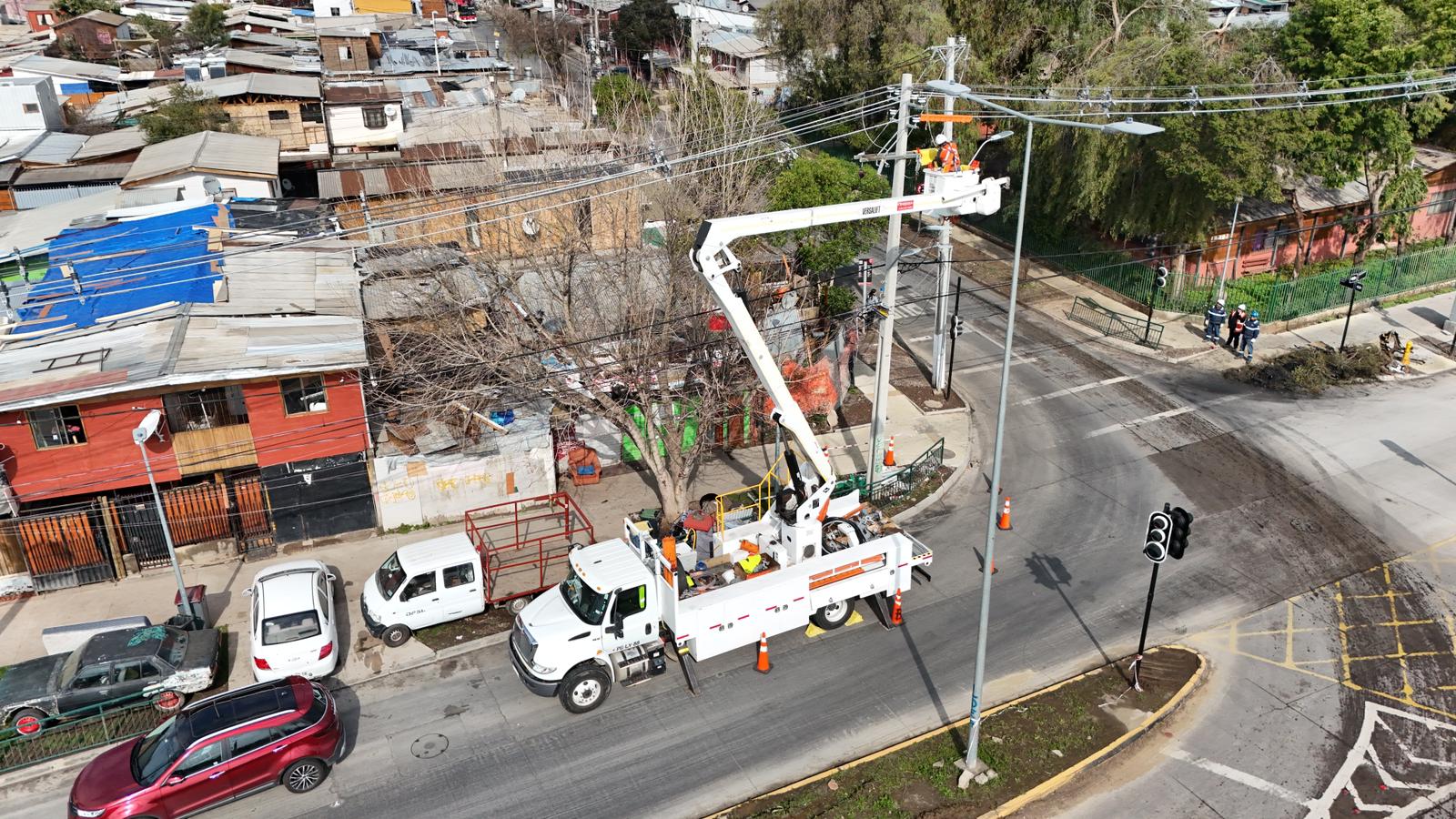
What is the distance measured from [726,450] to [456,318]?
28.6ft

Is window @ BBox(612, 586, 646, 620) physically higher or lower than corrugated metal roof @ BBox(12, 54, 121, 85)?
lower

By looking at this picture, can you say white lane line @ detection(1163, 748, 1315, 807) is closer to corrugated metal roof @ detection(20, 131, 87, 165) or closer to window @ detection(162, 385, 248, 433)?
window @ detection(162, 385, 248, 433)

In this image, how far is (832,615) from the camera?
63.2ft

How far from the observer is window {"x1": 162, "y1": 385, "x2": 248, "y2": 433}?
2189 centimetres

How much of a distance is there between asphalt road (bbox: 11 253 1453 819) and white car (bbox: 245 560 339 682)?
1.10 meters

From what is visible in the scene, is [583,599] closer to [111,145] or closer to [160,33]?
[111,145]

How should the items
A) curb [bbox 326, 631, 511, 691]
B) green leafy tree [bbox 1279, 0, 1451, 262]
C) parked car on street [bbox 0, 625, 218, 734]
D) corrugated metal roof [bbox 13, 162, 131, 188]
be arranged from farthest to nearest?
corrugated metal roof [bbox 13, 162, 131, 188] < green leafy tree [bbox 1279, 0, 1451, 262] < curb [bbox 326, 631, 511, 691] < parked car on street [bbox 0, 625, 218, 734]

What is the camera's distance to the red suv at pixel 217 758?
14.5 metres

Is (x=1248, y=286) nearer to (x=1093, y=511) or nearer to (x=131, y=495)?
(x=1093, y=511)

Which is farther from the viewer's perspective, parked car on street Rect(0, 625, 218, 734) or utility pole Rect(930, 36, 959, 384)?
utility pole Rect(930, 36, 959, 384)

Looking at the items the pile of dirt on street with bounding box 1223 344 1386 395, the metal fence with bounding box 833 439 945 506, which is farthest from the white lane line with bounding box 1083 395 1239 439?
the metal fence with bounding box 833 439 945 506

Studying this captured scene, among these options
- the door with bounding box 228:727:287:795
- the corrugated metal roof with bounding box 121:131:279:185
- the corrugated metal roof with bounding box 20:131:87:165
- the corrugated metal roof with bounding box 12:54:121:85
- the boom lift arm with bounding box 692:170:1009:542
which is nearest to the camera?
the door with bounding box 228:727:287:795

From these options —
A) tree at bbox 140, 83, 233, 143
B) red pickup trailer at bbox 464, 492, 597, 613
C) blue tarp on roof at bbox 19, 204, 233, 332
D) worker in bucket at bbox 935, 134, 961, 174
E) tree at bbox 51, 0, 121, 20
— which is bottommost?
red pickup trailer at bbox 464, 492, 597, 613

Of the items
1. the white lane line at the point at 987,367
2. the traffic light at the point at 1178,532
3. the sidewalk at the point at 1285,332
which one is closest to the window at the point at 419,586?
the traffic light at the point at 1178,532
